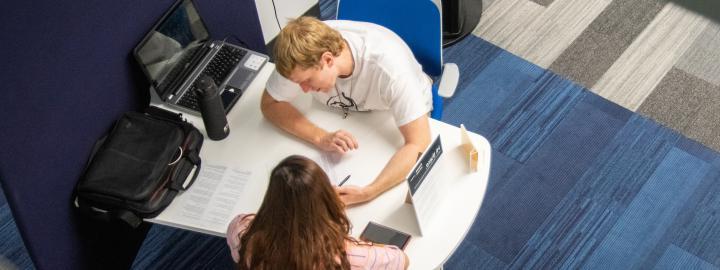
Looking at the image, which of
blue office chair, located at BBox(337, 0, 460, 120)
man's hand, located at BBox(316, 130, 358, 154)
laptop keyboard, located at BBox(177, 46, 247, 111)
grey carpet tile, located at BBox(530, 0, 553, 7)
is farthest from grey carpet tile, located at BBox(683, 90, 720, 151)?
laptop keyboard, located at BBox(177, 46, 247, 111)

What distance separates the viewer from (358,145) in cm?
208

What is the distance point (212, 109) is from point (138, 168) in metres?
0.27

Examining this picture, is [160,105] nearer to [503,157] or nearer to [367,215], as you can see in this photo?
[367,215]

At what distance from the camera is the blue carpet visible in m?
2.64

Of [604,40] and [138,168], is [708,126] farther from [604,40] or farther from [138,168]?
[138,168]

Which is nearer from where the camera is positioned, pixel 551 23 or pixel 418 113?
pixel 418 113

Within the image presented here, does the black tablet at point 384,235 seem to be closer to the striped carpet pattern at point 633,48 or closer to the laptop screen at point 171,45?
the laptop screen at point 171,45

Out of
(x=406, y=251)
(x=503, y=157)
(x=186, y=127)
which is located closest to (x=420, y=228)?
(x=406, y=251)

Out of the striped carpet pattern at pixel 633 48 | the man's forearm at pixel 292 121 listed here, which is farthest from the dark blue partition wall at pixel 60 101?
the striped carpet pattern at pixel 633 48

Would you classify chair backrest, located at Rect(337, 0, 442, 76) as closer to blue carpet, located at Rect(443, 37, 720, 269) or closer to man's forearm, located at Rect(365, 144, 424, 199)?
man's forearm, located at Rect(365, 144, 424, 199)

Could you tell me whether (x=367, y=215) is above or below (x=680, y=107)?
above

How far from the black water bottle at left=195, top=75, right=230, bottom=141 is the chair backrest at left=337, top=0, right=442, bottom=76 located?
582 mm

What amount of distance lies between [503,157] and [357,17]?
3.18ft

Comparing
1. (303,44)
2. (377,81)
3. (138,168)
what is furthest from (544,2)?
(138,168)
